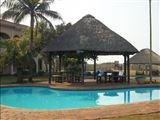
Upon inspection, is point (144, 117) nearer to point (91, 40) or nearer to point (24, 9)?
point (91, 40)

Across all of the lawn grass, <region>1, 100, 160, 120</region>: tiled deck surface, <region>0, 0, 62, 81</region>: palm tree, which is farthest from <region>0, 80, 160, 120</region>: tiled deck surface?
<region>0, 0, 62, 81</region>: palm tree

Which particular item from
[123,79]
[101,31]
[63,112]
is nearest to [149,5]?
[101,31]

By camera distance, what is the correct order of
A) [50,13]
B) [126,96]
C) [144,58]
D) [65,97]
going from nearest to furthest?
[65,97]
[126,96]
[50,13]
[144,58]

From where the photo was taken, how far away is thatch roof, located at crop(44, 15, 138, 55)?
21.6 meters

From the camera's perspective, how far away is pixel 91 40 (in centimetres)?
2197

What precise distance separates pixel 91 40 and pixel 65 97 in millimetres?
5995

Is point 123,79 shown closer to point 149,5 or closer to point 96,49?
point 96,49

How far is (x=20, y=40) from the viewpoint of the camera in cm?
2512

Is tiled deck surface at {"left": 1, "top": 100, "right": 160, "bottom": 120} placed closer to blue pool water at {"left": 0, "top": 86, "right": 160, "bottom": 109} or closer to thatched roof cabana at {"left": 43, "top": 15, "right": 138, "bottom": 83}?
blue pool water at {"left": 0, "top": 86, "right": 160, "bottom": 109}

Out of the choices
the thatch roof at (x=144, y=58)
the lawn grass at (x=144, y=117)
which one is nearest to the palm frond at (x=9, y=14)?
the thatch roof at (x=144, y=58)

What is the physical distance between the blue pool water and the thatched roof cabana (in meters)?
3.02

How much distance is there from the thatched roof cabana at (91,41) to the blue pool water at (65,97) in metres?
3.02

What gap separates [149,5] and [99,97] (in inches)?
326

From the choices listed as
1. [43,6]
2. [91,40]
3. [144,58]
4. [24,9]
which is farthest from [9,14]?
[144,58]
